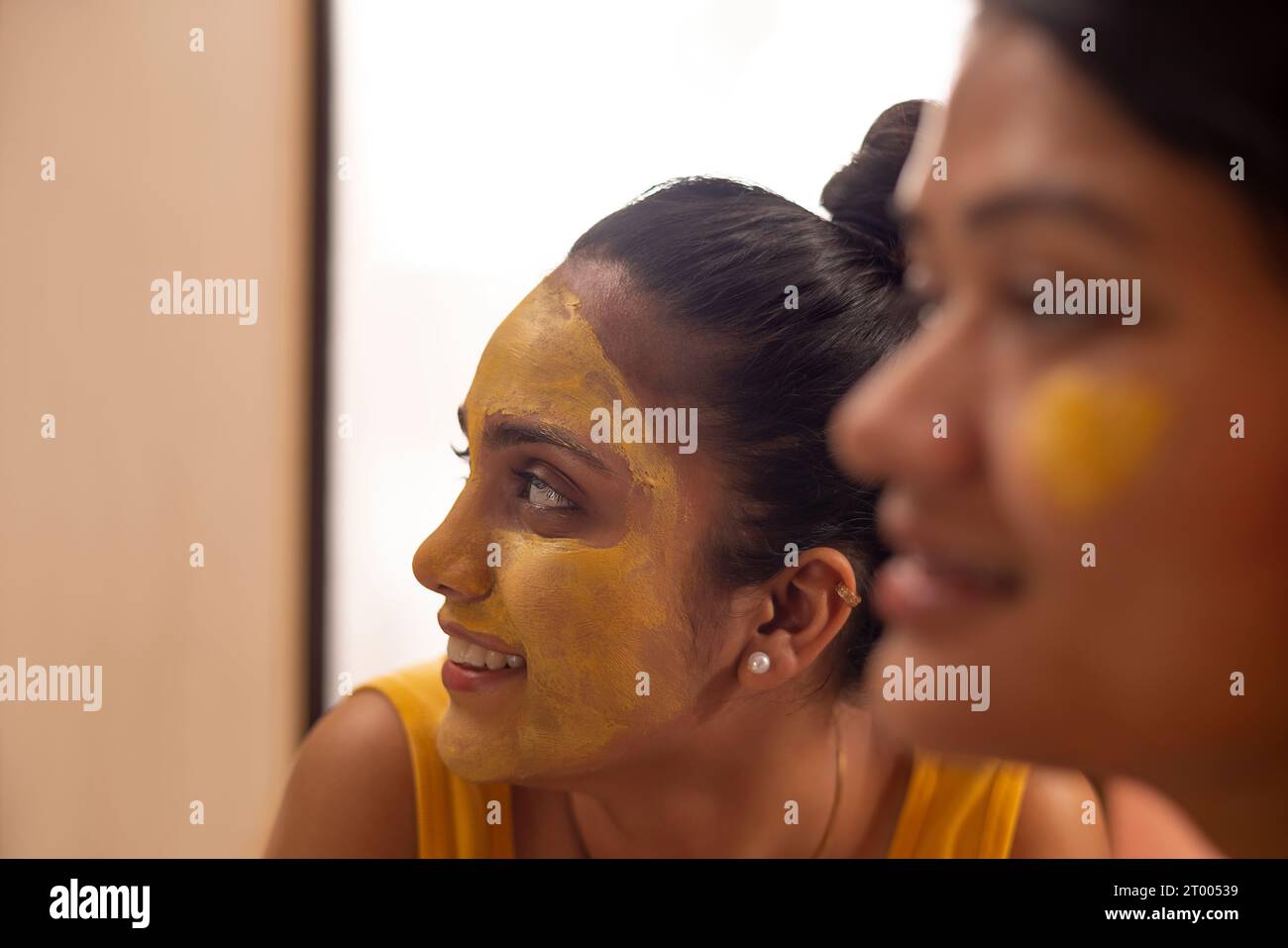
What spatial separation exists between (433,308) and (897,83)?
25.4 inches

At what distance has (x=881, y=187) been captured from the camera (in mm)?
945

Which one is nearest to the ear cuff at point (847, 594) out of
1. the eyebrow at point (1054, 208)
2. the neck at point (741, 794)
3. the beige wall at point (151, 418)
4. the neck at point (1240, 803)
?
the neck at point (741, 794)

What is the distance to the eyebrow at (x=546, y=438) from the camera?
840mm

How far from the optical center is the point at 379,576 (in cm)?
148

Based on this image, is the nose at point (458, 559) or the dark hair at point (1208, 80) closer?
the dark hair at point (1208, 80)

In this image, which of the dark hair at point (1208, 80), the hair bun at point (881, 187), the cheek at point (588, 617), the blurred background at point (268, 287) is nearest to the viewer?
the dark hair at point (1208, 80)

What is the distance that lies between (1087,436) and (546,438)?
51 cm

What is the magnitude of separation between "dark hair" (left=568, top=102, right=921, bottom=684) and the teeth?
0.18 m

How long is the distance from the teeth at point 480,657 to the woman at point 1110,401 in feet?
1.58

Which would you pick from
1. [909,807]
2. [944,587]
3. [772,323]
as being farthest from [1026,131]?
[909,807]

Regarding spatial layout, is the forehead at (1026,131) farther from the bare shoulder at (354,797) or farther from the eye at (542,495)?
the bare shoulder at (354,797)

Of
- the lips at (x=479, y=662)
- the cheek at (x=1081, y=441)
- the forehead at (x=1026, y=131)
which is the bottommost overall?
the lips at (x=479, y=662)

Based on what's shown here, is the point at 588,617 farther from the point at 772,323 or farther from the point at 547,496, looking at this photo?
the point at 772,323
